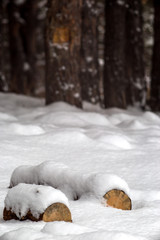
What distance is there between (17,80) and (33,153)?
12089 millimetres

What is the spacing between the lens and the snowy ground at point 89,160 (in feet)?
7.49

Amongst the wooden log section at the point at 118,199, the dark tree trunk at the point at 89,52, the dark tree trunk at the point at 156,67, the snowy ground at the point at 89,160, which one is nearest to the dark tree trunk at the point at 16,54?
the dark tree trunk at the point at 89,52

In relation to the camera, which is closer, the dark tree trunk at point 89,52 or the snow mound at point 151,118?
the snow mound at point 151,118

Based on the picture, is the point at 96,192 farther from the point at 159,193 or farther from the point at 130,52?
the point at 130,52

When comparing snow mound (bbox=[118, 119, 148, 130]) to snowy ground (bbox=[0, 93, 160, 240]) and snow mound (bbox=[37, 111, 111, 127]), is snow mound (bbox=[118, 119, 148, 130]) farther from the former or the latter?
snow mound (bbox=[37, 111, 111, 127])

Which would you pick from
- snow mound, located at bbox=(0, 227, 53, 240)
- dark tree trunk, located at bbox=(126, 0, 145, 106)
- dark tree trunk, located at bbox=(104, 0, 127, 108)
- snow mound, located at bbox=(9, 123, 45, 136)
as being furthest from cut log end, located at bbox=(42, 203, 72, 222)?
dark tree trunk, located at bbox=(126, 0, 145, 106)

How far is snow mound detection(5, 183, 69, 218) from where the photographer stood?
2.46m

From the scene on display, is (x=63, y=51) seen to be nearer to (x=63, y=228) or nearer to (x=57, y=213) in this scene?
(x=57, y=213)

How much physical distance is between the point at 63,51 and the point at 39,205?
562cm

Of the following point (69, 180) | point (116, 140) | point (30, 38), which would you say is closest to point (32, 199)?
point (69, 180)

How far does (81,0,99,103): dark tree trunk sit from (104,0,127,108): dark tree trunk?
1.77ft

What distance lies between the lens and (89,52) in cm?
1095

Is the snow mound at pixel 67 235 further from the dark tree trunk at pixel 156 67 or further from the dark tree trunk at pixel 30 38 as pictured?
the dark tree trunk at pixel 30 38

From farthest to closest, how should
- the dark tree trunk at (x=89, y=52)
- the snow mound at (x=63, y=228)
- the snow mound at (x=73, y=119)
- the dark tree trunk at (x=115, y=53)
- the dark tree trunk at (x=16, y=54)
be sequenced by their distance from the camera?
1. the dark tree trunk at (x=16, y=54)
2. the dark tree trunk at (x=89, y=52)
3. the dark tree trunk at (x=115, y=53)
4. the snow mound at (x=73, y=119)
5. the snow mound at (x=63, y=228)
